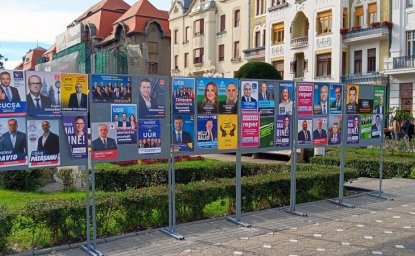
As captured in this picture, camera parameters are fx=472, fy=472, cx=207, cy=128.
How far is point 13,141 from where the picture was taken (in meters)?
5.88

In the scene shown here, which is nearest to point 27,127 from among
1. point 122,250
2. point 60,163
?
point 60,163

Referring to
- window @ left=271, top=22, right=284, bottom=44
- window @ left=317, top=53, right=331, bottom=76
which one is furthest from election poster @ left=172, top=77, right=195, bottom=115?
window @ left=271, top=22, right=284, bottom=44

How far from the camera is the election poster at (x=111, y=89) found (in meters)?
6.43

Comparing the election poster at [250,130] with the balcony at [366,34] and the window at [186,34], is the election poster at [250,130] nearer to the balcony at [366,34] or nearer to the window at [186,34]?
the balcony at [366,34]

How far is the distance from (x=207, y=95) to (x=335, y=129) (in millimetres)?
3387

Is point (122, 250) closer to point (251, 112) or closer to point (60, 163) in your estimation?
point (60, 163)

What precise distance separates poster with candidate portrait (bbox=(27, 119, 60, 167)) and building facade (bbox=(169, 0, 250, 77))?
34.1 meters

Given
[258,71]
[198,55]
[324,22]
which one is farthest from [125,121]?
[198,55]

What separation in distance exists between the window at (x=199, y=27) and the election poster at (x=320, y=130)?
125 ft

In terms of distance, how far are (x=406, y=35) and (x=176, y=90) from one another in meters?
25.8

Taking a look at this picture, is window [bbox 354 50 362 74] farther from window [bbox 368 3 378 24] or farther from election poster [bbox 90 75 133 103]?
election poster [bbox 90 75 133 103]

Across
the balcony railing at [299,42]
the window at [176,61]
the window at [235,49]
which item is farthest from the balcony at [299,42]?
the window at [176,61]

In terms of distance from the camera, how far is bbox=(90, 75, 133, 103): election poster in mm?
6430

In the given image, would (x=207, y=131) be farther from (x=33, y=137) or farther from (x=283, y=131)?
(x=33, y=137)
